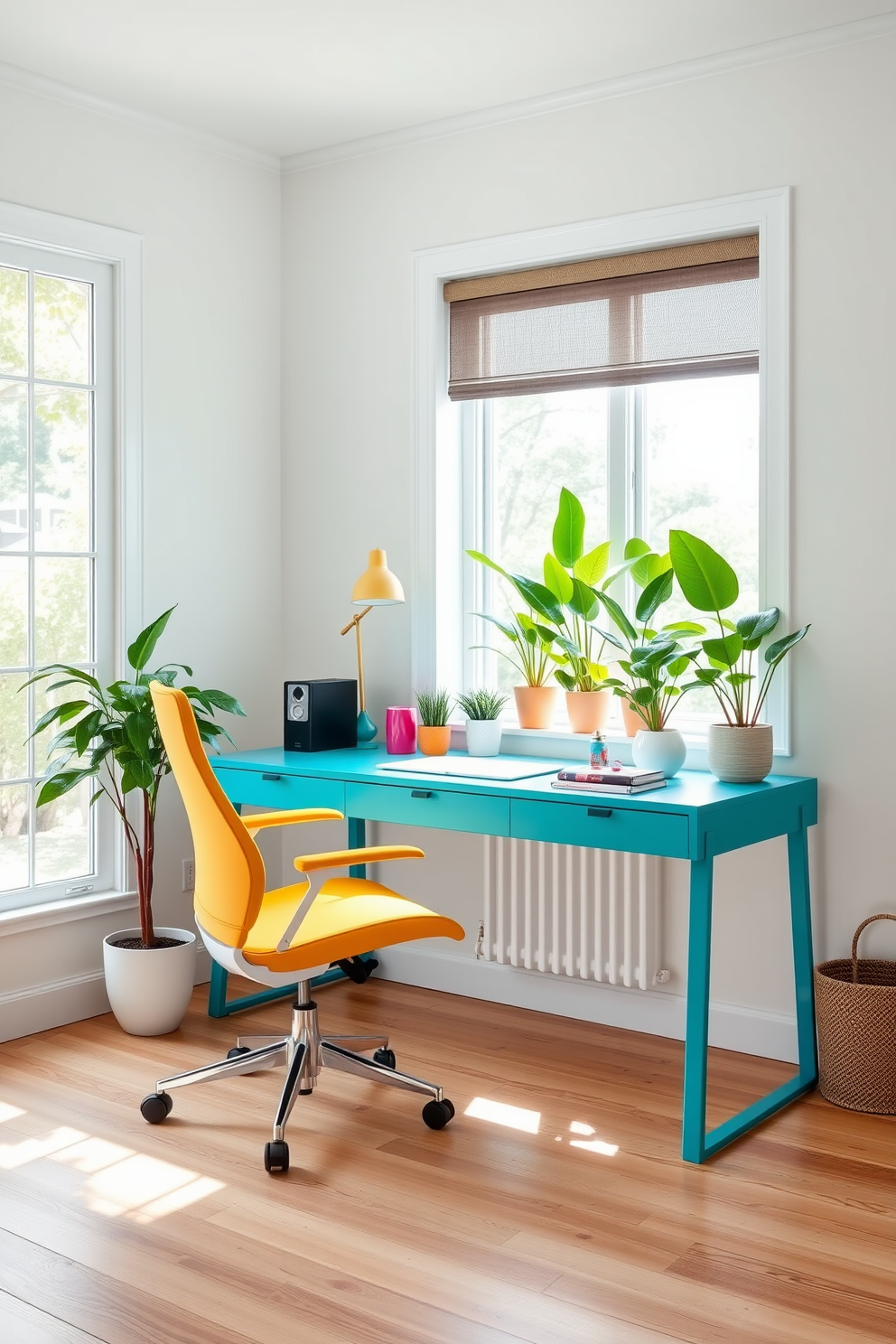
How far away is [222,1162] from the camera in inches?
106

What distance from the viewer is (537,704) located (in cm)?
374

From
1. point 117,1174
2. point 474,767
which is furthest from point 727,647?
point 117,1174

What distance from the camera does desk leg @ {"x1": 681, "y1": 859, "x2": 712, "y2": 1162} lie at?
2691 millimetres

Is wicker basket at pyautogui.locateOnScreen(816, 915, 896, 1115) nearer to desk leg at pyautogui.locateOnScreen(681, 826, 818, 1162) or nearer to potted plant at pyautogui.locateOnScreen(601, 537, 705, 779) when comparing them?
desk leg at pyautogui.locateOnScreen(681, 826, 818, 1162)

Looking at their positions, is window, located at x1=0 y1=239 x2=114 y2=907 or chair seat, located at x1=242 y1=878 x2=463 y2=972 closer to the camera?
chair seat, located at x1=242 y1=878 x2=463 y2=972

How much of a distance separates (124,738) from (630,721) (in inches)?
56.0

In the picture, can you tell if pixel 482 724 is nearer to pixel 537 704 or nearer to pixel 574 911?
pixel 537 704

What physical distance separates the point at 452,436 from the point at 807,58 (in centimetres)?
147

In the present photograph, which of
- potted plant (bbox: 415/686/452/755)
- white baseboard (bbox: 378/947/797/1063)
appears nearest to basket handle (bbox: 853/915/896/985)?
white baseboard (bbox: 378/947/797/1063)

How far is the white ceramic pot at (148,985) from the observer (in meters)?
3.49

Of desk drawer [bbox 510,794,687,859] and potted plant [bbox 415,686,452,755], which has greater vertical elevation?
potted plant [bbox 415,686,452,755]

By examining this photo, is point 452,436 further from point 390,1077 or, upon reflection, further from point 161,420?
point 390,1077

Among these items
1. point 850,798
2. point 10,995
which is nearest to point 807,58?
point 850,798

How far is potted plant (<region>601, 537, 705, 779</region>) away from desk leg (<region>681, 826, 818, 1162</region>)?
39cm
